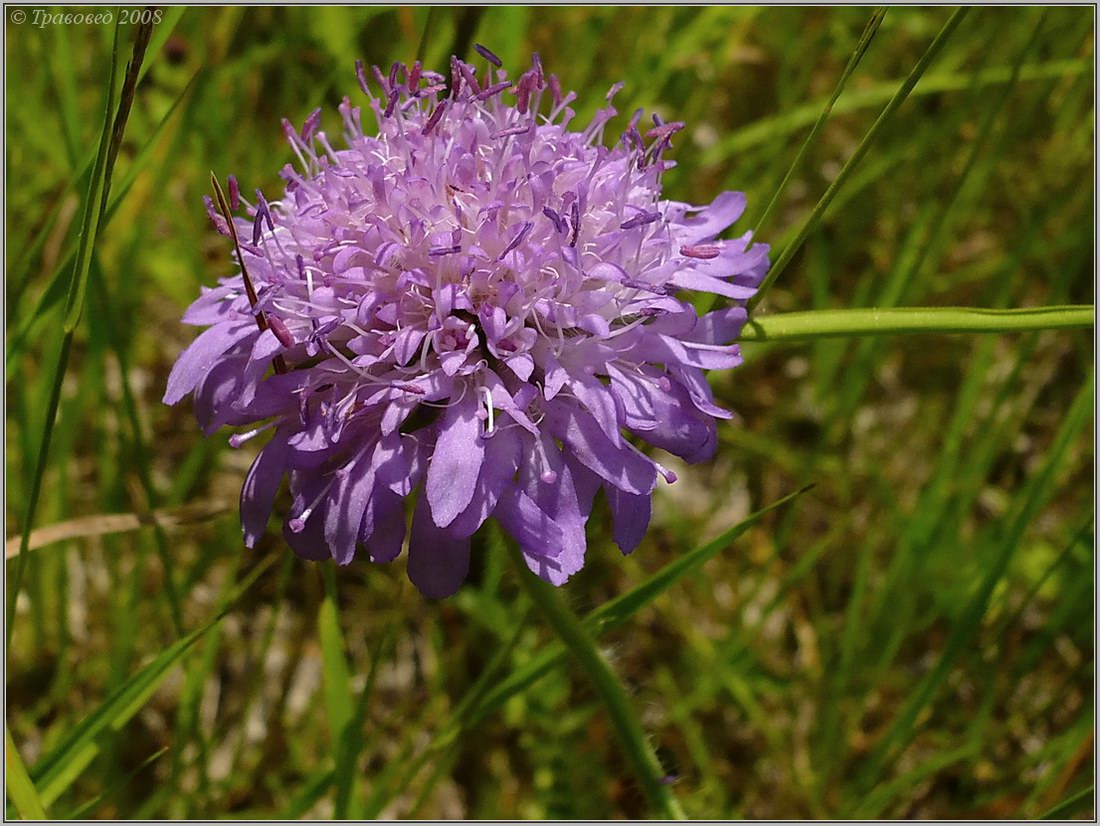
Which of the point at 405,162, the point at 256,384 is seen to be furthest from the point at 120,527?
the point at 405,162

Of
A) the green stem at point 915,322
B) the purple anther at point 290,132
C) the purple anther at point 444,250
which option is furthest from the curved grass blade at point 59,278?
the green stem at point 915,322

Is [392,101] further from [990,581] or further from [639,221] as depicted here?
[990,581]

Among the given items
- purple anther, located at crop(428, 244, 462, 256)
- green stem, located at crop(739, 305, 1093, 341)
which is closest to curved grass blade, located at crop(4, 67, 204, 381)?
purple anther, located at crop(428, 244, 462, 256)

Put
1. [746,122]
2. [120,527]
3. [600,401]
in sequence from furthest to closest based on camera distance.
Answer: [746,122], [120,527], [600,401]

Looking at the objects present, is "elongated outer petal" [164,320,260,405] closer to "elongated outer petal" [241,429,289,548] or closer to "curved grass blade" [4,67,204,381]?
"elongated outer petal" [241,429,289,548]

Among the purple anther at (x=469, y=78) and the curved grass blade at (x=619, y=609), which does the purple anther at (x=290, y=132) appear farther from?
the curved grass blade at (x=619, y=609)

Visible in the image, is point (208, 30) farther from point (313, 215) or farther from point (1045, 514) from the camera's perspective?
point (1045, 514)
